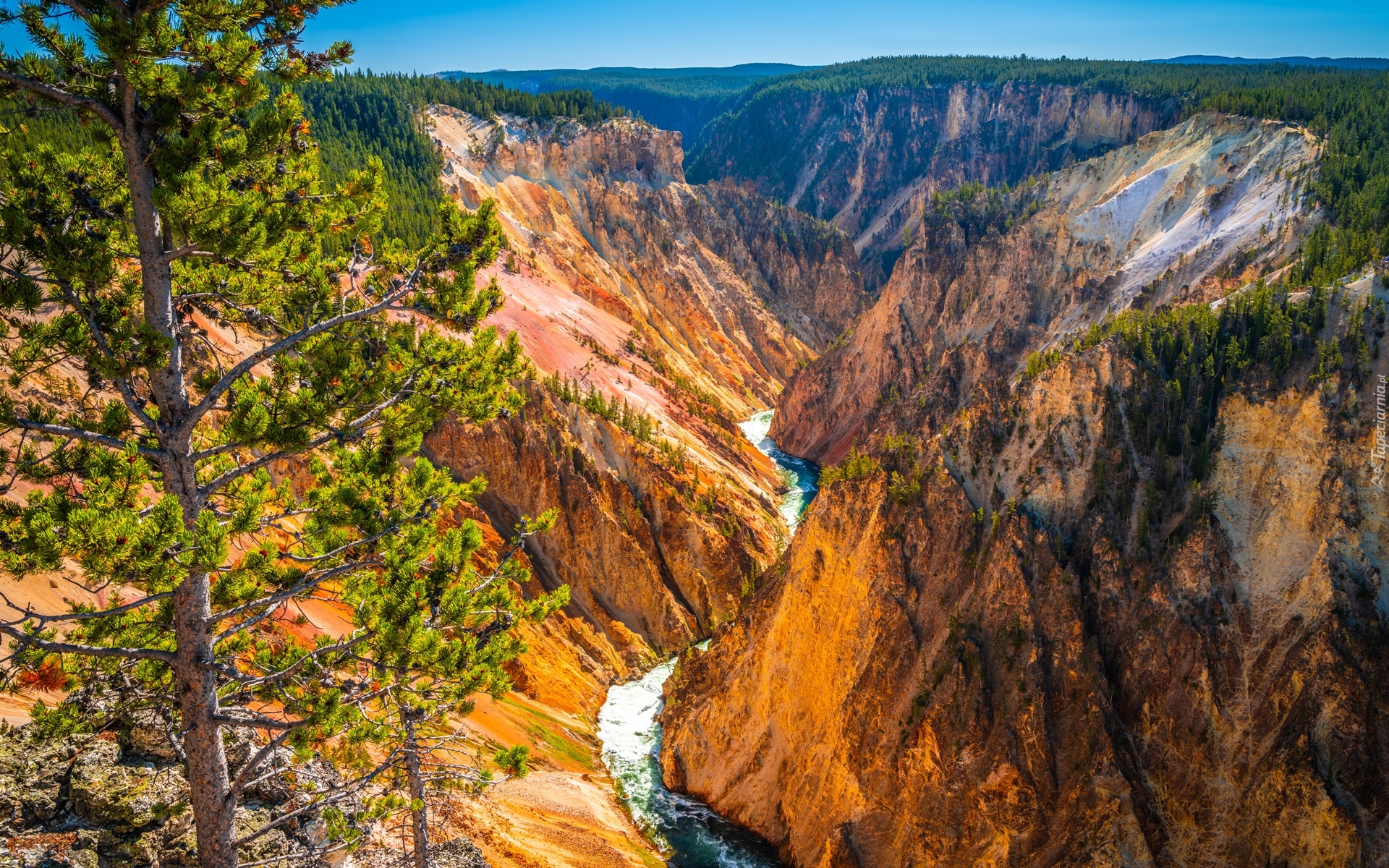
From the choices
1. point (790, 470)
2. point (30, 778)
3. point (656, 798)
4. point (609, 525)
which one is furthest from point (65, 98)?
point (790, 470)

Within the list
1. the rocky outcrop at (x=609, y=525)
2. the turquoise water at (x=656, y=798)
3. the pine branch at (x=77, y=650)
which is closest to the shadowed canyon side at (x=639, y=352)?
the rocky outcrop at (x=609, y=525)

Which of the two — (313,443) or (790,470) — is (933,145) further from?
(313,443)

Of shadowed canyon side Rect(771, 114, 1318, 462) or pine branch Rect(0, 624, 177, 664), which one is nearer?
pine branch Rect(0, 624, 177, 664)

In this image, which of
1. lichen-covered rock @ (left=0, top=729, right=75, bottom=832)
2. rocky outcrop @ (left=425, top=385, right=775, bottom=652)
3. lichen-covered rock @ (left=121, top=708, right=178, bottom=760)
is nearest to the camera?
lichen-covered rock @ (left=0, top=729, right=75, bottom=832)

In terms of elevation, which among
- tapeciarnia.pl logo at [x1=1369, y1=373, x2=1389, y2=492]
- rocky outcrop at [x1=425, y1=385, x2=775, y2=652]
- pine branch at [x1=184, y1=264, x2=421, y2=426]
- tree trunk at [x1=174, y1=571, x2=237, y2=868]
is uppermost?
pine branch at [x1=184, y1=264, x2=421, y2=426]

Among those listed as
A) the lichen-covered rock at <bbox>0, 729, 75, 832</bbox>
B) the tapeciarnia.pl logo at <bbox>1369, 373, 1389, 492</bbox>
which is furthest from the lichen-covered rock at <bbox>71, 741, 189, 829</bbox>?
the tapeciarnia.pl logo at <bbox>1369, 373, 1389, 492</bbox>

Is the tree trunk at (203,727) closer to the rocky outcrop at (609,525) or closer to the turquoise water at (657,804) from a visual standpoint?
the turquoise water at (657,804)

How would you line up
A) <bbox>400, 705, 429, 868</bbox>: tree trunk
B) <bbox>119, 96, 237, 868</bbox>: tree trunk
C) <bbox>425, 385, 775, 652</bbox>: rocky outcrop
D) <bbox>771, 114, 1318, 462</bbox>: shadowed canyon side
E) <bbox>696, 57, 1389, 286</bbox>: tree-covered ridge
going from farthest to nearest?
1. <bbox>771, 114, 1318, 462</bbox>: shadowed canyon side
2. <bbox>425, 385, 775, 652</bbox>: rocky outcrop
3. <bbox>696, 57, 1389, 286</bbox>: tree-covered ridge
4. <bbox>400, 705, 429, 868</bbox>: tree trunk
5. <bbox>119, 96, 237, 868</bbox>: tree trunk

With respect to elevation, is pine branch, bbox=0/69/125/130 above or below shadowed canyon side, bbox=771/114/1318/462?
above

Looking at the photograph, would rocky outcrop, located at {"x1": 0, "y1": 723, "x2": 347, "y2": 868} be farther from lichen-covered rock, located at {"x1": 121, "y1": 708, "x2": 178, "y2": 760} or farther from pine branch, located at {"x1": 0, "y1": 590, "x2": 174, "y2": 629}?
pine branch, located at {"x1": 0, "y1": 590, "x2": 174, "y2": 629}
